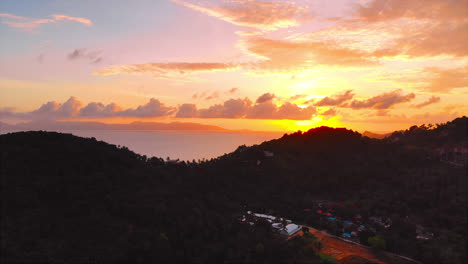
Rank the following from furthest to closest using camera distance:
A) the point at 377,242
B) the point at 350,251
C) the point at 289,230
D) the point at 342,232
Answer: the point at 342,232
the point at 289,230
the point at 377,242
the point at 350,251

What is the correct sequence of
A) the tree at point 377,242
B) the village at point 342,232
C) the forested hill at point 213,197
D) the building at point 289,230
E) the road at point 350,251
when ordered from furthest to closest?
1. the building at point 289,230
2. the tree at point 377,242
3. the village at point 342,232
4. the road at point 350,251
5. the forested hill at point 213,197

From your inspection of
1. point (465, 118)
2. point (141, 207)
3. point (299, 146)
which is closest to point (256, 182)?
point (299, 146)

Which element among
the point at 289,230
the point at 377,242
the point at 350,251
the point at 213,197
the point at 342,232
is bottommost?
the point at 350,251

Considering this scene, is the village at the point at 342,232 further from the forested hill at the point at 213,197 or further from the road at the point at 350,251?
the forested hill at the point at 213,197

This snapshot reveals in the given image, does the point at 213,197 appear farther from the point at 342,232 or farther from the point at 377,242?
the point at 377,242

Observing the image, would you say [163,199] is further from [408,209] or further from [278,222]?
[408,209]

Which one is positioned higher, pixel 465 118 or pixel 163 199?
pixel 465 118

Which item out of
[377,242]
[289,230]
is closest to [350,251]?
[377,242]

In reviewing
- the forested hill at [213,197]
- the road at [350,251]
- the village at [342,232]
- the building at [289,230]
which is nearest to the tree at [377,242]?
the village at [342,232]
